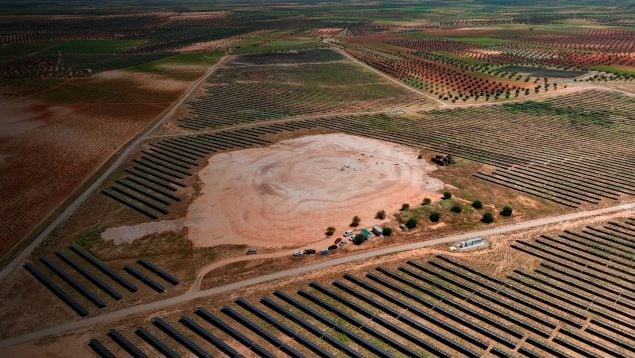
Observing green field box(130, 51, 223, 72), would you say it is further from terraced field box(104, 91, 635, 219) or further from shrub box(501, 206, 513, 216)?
shrub box(501, 206, 513, 216)

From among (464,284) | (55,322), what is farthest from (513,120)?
(55,322)

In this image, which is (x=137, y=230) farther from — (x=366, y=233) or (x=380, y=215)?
(x=380, y=215)

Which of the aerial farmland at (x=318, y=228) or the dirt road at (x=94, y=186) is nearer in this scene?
the aerial farmland at (x=318, y=228)

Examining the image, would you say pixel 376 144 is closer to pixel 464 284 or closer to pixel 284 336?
pixel 464 284

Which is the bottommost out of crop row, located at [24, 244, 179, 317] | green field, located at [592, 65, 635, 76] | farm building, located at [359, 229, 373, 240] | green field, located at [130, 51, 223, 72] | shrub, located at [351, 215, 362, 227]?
crop row, located at [24, 244, 179, 317]

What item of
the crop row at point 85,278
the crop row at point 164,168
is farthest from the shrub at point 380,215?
the crop row at point 164,168

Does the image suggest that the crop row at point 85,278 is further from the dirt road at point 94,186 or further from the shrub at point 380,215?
the shrub at point 380,215

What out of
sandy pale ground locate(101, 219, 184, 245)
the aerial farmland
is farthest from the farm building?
sandy pale ground locate(101, 219, 184, 245)
